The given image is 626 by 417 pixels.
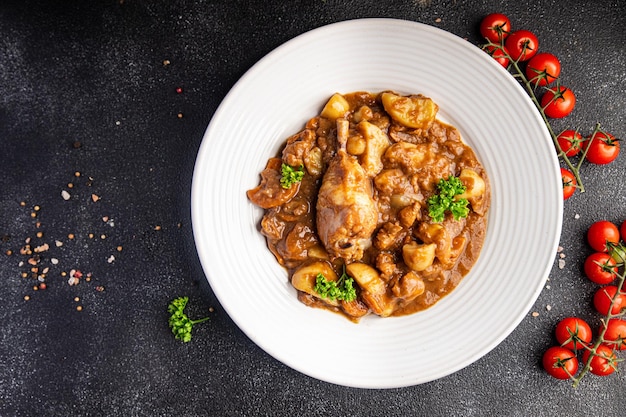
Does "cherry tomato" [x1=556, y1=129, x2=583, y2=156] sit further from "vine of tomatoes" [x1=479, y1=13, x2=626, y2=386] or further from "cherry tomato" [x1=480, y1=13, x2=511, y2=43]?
"cherry tomato" [x1=480, y1=13, x2=511, y2=43]

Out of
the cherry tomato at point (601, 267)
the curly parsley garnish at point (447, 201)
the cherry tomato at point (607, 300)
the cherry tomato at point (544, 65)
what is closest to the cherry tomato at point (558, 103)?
the cherry tomato at point (544, 65)

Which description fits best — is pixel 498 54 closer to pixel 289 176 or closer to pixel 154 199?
pixel 289 176

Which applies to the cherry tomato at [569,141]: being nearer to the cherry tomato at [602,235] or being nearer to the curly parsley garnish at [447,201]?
the cherry tomato at [602,235]

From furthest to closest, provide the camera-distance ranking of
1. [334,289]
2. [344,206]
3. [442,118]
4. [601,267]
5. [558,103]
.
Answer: [601,267] → [558,103] → [442,118] → [334,289] → [344,206]

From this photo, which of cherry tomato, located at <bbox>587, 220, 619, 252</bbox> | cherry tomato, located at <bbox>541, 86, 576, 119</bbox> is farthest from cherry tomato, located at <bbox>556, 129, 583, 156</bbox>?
cherry tomato, located at <bbox>587, 220, 619, 252</bbox>

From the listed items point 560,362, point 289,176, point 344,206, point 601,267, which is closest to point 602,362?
point 560,362

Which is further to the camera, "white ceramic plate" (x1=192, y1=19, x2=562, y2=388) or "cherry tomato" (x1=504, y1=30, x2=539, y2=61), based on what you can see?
"cherry tomato" (x1=504, y1=30, x2=539, y2=61)
